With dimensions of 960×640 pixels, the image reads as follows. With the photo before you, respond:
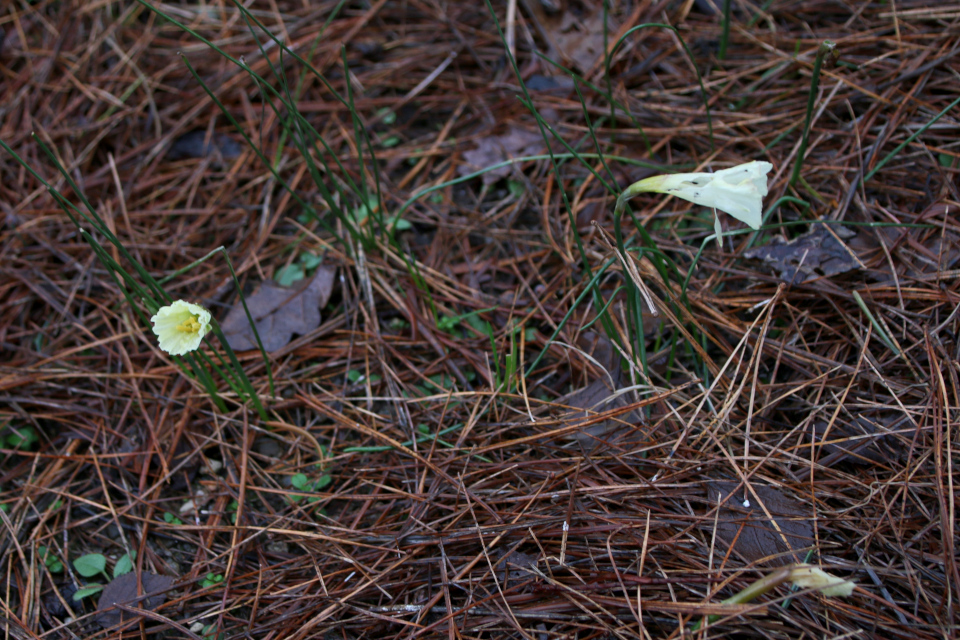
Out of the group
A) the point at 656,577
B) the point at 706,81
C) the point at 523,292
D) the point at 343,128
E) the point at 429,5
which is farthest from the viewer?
the point at 429,5

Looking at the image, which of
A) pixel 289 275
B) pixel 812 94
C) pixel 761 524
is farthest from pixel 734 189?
pixel 289 275

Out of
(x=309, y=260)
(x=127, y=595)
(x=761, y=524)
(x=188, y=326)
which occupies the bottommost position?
(x=127, y=595)

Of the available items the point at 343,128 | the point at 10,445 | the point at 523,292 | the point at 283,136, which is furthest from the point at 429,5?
the point at 10,445

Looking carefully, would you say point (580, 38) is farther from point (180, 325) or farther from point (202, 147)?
point (180, 325)

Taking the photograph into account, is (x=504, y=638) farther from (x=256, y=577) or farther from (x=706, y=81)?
(x=706, y=81)

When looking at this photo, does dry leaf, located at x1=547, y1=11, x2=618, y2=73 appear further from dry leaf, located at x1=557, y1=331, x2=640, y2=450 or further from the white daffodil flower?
the white daffodil flower

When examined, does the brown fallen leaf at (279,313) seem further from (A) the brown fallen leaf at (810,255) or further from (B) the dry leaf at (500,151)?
(A) the brown fallen leaf at (810,255)

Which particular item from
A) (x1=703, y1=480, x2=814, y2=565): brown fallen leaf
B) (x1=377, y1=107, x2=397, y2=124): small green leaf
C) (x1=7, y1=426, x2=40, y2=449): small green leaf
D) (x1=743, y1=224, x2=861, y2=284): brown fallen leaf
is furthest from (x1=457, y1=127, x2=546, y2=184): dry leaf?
(x1=7, y1=426, x2=40, y2=449): small green leaf

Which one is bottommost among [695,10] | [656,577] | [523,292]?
[656,577]
